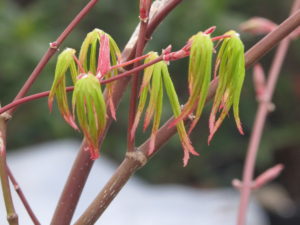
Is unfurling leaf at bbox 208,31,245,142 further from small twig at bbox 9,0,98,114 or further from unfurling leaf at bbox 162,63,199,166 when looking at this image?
small twig at bbox 9,0,98,114

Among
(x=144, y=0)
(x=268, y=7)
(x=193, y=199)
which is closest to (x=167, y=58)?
(x=144, y=0)

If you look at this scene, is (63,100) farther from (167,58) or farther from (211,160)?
(211,160)

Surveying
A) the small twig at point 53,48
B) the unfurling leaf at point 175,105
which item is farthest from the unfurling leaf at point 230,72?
the small twig at point 53,48

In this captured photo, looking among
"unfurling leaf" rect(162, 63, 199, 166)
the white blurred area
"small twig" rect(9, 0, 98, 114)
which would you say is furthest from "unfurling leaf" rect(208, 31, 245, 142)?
the white blurred area

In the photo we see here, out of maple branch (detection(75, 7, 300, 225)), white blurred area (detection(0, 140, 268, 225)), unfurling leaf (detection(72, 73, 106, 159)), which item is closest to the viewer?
unfurling leaf (detection(72, 73, 106, 159))

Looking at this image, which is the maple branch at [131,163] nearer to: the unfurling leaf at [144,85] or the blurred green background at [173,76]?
the unfurling leaf at [144,85]

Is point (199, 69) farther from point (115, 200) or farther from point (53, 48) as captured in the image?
point (115, 200)
